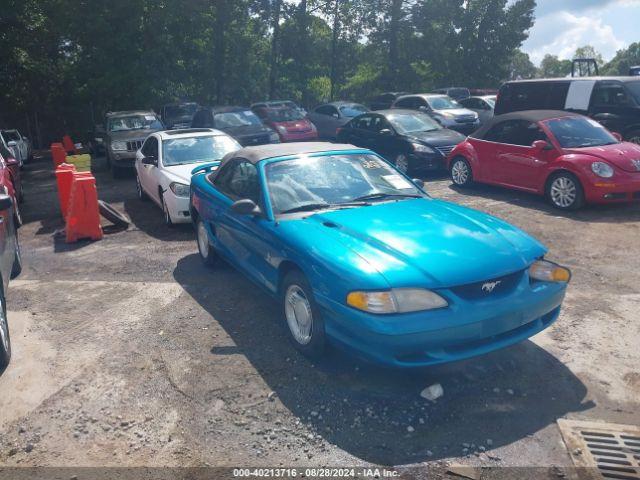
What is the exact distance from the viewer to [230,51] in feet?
94.6

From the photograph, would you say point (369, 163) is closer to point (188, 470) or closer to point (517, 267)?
point (517, 267)

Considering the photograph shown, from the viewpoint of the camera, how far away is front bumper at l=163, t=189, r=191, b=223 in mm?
8672

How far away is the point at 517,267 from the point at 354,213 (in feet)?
4.70

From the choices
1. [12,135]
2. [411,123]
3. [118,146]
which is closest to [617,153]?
[411,123]

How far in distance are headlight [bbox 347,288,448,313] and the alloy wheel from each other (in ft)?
20.5

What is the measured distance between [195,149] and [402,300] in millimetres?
7148

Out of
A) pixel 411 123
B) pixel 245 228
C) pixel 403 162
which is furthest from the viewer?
pixel 411 123

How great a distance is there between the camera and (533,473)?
3.20 meters

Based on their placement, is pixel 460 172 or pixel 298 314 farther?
pixel 460 172

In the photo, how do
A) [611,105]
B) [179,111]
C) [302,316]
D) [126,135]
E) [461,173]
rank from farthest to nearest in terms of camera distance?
[179,111] < [126,135] < [611,105] < [461,173] < [302,316]

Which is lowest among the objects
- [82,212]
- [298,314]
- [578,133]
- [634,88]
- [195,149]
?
[82,212]

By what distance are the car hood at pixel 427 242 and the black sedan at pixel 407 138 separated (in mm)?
7673

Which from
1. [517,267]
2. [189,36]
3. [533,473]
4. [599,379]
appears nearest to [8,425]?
[533,473]

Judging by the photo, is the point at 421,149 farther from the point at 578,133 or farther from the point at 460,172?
the point at 578,133
